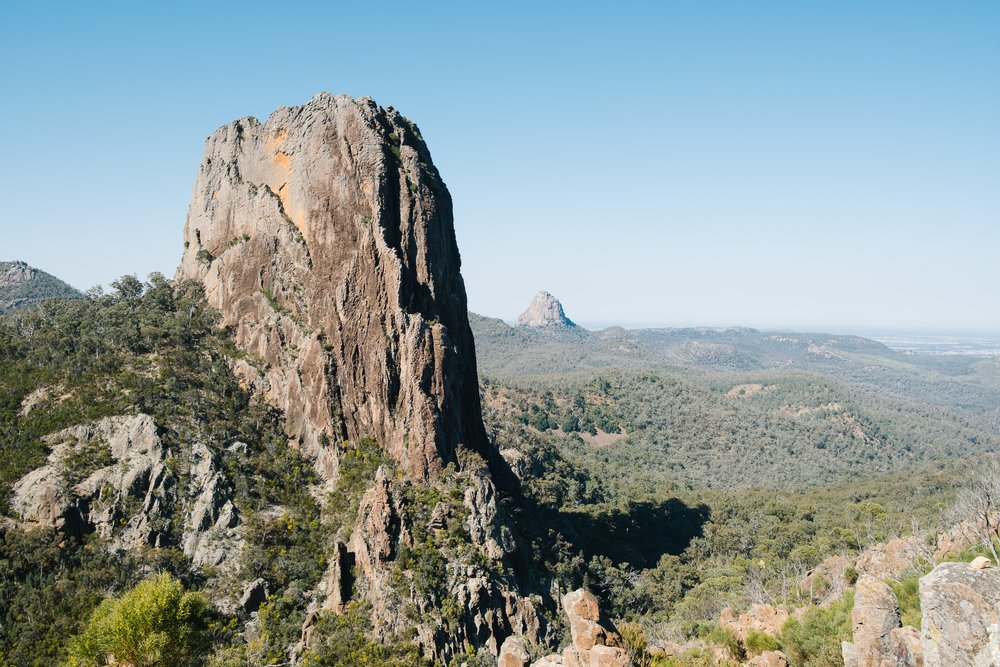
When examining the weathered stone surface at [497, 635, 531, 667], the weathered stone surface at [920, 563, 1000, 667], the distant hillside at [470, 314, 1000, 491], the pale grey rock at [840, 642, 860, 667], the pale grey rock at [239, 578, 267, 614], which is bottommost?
the distant hillside at [470, 314, 1000, 491]

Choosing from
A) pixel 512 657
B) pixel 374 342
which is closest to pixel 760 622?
pixel 512 657

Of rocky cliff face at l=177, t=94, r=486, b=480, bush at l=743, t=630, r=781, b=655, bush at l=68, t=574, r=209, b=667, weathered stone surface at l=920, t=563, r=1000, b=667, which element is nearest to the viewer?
weathered stone surface at l=920, t=563, r=1000, b=667

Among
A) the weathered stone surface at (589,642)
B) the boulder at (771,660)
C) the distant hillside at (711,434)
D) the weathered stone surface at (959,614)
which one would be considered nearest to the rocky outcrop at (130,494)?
the weathered stone surface at (589,642)

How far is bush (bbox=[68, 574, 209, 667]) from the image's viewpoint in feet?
122

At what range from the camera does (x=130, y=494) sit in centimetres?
4906

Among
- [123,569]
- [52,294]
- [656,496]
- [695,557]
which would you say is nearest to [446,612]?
[123,569]

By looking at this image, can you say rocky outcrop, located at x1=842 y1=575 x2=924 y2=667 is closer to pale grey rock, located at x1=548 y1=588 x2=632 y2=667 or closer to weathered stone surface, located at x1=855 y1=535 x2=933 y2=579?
pale grey rock, located at x1=548 y1=588 x2=632 y2=667

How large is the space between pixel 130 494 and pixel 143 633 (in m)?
15.5

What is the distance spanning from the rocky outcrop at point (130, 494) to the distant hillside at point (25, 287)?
14108 centimetres

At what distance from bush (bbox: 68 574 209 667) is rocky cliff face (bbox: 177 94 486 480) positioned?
18.4 meters

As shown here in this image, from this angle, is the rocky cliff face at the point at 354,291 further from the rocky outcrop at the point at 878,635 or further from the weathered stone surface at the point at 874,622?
the weathered stone surface at the point at 874,622

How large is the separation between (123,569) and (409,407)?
26.8m

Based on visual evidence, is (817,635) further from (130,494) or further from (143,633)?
(130,494)

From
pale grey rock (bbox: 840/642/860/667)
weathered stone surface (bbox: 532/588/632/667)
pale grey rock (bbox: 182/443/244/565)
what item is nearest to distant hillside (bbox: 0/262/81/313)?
pale grey rock (bbox: 182/443/244/565)
